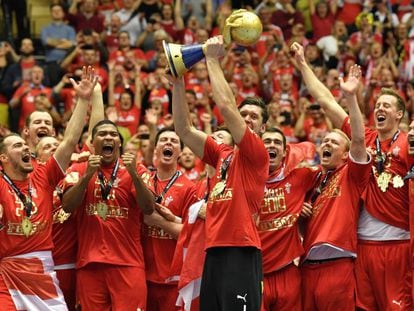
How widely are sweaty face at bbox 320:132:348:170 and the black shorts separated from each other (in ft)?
5.94

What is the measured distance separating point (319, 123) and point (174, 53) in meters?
7.73

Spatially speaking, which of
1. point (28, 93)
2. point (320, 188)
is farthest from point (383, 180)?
point (28, 93)

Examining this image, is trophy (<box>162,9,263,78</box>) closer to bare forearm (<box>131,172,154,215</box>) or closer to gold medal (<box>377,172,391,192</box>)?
bare forearm (<box>131,172,154,215</box>)

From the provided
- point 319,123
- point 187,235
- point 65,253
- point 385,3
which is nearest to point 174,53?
point 187,235

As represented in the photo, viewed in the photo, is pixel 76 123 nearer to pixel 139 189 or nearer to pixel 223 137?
pixel 139 189

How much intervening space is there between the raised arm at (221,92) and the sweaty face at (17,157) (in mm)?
2238

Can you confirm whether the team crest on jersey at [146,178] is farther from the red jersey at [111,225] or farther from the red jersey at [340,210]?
the red jersey at [340,210]

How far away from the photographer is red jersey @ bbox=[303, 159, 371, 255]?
32.5ft

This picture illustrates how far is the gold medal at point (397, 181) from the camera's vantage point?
994 centimetres

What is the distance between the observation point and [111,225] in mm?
10164

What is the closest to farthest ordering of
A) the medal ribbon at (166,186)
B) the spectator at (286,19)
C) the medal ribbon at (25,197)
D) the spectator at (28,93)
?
the medal ribbon at (25,197) < the medal ribbon at (166,186) < the spectator at (28,93) < the spectator at (286,19)

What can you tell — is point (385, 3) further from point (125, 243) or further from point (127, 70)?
point (125, 243)

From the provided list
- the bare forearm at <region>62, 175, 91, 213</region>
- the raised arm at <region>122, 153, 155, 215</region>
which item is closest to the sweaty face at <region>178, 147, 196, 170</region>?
the raised arm at <region>122, 153, 155, 215</region>

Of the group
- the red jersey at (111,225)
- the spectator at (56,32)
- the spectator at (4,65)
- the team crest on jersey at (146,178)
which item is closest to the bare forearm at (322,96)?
the team crest on jersey at (146,178)
